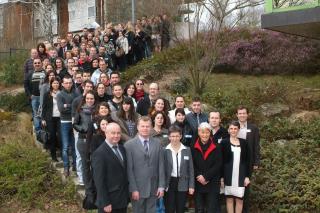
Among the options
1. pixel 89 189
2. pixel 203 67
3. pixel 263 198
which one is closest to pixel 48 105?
pixel 89 189

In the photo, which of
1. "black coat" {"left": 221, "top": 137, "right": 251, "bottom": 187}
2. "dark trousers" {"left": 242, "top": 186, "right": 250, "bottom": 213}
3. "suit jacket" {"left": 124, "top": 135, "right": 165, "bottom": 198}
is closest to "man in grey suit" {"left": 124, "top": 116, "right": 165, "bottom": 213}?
"suit jacket" {"left": 124, "top": 135, "right": 165, "bottom": 198}

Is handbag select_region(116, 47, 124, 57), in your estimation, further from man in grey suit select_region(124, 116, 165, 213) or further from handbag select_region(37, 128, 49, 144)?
man in grey suit select_region(124, 116, 165, 213)

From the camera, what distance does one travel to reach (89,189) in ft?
21.1

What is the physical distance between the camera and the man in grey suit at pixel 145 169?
638cm

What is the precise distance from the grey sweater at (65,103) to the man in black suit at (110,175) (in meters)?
3.12

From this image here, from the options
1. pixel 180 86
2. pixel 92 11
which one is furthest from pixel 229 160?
pixel 92 11

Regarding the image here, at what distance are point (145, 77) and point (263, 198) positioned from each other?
A: 28.2 feet

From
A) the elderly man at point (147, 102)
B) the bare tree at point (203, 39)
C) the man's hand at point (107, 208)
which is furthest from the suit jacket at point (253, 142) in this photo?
the bare tree at point (203, 39)

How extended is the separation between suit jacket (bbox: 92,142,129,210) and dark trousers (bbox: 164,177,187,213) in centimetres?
110

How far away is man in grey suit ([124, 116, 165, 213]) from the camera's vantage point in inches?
251

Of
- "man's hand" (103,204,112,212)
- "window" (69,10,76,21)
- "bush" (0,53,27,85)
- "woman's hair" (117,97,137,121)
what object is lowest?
"man's hand" (103,204,112,212)

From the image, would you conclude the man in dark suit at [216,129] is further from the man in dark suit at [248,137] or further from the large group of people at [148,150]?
the man in dark suit at [248,137]

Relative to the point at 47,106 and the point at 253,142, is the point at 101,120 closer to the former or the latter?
the point at 253,142

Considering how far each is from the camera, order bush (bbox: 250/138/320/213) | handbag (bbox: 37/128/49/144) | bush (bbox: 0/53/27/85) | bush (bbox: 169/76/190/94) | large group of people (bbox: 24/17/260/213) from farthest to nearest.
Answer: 1. bush (bbox: 0/53/27/85)
2. bush (bbox: 169/76/190/94)
3. handbag (bbox: 37/128/49/144)
4. bush (bbox: 250/138/320/213)
5. large group of people (bbox: 24/17/260/213)
